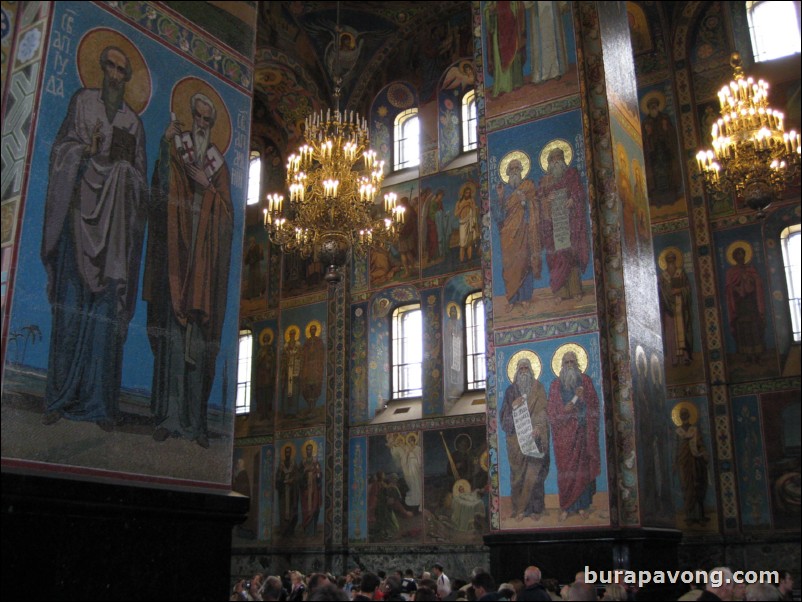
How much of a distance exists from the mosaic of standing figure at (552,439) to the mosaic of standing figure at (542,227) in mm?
639

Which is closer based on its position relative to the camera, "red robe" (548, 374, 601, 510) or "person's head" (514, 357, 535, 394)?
"red robe" (548, 374, 601, 510)

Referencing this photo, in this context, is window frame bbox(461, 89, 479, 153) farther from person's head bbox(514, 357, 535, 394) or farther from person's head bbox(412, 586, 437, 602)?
person's head bbox(412, 586, 437, 602)

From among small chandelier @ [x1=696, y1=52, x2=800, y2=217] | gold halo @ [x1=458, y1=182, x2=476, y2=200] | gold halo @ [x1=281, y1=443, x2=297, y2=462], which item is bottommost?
gold halo @ [x1=281, y1=443, x2=297, y2=462]

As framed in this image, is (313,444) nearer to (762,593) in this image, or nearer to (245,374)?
(245,374)

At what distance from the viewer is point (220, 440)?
6.36m

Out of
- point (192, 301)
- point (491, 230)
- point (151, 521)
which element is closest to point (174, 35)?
point (192, 301)

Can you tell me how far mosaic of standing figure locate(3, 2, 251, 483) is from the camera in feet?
17.5

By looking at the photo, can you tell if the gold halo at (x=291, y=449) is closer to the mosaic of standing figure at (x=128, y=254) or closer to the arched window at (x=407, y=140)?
the arched window at (x=407, y=140)

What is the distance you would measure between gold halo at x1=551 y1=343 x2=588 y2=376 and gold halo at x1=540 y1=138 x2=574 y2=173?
8.13 feet

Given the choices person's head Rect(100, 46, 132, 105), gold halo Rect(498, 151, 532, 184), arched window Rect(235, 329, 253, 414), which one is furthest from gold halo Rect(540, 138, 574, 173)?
arched window Rect(235, 329, 253, 414)

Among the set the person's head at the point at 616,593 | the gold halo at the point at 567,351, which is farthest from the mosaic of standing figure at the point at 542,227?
the person's head at the point at 616,593

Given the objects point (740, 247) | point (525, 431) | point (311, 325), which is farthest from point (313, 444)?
point (740, 247)

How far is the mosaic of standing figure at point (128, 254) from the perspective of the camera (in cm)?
533

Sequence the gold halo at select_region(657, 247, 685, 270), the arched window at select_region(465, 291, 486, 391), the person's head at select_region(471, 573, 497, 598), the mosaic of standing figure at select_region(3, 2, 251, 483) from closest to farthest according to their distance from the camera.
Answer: the mosaic of standing figure at select_region(3, 2, 251, 483) < the person's head at select_region(471, 573, 497, 598) < the gold halo at select_region(657, 247, 685, 270) < the arched window at select_region(465, 291, 486, 391)
